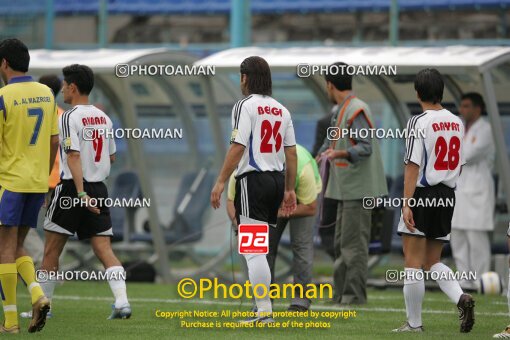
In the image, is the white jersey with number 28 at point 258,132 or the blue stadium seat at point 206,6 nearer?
the white jersey with number 28 at point 258,132

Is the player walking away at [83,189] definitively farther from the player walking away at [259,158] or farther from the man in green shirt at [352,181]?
the man in green shirt at [352,181]

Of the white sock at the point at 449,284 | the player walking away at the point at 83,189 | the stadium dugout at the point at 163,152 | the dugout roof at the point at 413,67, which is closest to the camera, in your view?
the white sock at the point at 449,284

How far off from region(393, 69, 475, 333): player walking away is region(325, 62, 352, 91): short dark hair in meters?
2.56

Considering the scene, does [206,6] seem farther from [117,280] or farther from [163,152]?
[117,280]

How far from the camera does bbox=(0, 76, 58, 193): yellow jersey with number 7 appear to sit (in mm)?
9641

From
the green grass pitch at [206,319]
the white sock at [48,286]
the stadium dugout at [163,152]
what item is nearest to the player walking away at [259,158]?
the green grass pitch at [206,319]

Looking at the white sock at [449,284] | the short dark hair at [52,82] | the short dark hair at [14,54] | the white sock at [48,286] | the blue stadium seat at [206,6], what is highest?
the blue stadium seat at [206,6]

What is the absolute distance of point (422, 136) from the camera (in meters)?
9.75

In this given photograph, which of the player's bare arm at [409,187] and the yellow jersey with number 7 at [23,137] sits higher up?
the yellow jersey with number 7 at [23,137]

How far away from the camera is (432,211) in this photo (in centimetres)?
987

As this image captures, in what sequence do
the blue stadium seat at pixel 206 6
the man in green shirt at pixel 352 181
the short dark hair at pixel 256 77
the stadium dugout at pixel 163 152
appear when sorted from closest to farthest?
the short dark hair at pixel 256 77, the man in green shirt at pixel 352 181, the stadium dugout at pixel 163 152, the blue stadium seat at pixel 206 6

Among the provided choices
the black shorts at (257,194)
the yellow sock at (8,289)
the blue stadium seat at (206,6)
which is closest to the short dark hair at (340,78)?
the black shorts at (257,194)

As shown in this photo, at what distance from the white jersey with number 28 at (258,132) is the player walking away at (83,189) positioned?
135cm

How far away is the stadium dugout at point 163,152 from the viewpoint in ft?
50.0
